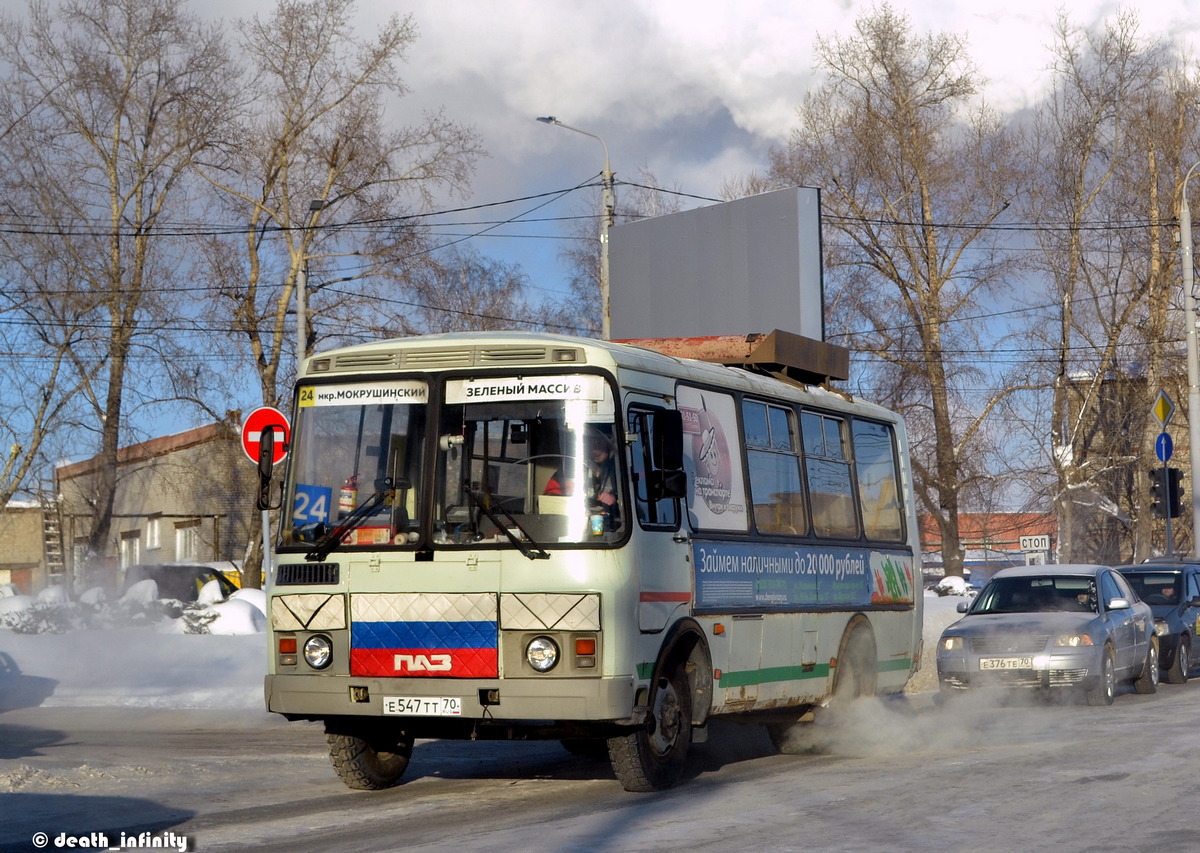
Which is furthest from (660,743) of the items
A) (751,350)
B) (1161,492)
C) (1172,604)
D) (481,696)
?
(1161,492)

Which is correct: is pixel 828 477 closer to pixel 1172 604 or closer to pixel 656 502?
pixel 656 502

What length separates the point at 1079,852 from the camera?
23.5 feet

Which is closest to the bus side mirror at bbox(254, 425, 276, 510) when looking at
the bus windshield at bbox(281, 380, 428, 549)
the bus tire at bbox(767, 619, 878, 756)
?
the bus windshield at bbox(281, 380, 428, 549)

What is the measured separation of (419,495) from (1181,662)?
44.7ft

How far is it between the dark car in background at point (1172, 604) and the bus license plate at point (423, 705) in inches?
511

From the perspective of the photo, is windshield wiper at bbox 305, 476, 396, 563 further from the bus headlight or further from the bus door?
the bus door

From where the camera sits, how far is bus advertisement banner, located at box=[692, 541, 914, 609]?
33.8 feet

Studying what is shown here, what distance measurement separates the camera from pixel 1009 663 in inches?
621

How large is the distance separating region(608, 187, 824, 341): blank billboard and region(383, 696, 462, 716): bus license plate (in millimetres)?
15430

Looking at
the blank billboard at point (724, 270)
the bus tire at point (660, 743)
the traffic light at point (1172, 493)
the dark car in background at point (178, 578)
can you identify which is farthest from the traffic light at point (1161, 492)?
the bus tire at point (660, 743)

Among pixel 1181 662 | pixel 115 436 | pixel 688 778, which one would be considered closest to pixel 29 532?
pixel 115 436

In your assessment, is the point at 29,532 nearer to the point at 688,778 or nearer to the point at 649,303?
the point at 649,303

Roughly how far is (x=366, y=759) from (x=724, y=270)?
18006 millimetres

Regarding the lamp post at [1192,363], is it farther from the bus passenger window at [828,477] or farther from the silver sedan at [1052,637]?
the bus passenger window at [828,477]
